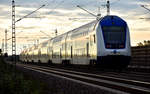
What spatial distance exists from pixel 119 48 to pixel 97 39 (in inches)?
71.4

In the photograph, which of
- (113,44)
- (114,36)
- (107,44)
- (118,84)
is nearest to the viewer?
(118,84)

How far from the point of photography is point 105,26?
98.3 feet

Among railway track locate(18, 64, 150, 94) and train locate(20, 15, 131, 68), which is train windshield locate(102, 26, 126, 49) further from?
railway track locate(18, 64, 150, 94)

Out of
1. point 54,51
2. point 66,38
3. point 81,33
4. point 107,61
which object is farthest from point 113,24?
point 54,51

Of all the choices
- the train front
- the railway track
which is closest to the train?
the train front

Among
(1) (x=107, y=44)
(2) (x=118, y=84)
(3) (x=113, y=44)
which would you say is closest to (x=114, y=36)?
(3) (x=113, y=44)

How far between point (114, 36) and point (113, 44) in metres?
0.77

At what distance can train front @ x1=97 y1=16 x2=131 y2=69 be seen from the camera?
28.9 meters

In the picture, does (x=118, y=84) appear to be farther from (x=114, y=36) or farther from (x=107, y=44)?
(x=114, y=36)

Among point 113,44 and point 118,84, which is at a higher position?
point 113,44

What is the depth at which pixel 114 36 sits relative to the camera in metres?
29.7

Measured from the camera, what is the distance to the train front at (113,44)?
28.9 m

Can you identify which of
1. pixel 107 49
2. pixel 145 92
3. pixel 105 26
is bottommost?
pixel 145 92

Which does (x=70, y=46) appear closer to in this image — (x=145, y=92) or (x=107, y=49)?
(x=107, y=49)
